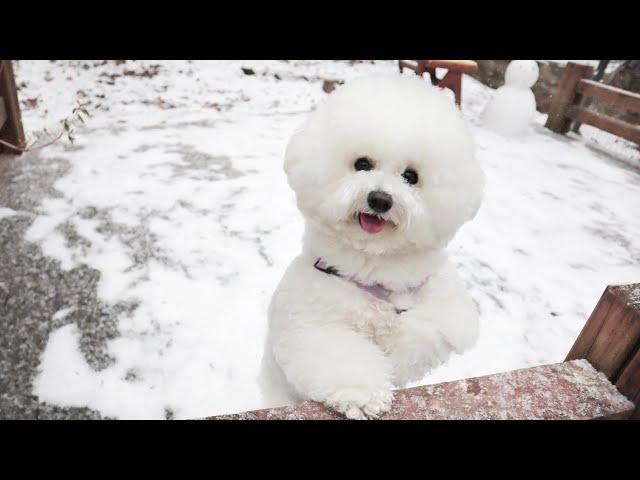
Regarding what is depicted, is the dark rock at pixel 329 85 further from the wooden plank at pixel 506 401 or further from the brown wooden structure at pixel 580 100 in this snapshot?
the wooden plank at pixel 506 401

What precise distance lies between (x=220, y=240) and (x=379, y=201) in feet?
6.36

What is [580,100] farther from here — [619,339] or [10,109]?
[10,109]

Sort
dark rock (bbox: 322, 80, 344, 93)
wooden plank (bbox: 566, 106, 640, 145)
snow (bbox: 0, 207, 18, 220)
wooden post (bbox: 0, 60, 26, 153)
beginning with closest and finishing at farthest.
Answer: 1. snow (bbox: 0, 207, 18, 220)
2. wooden post (bbox: 0, 60, 26, 153)
3. wooden plank (bbox: 566, 106, 640, 145)
4. dark rock (bbox: 322, 80, 344, 93)

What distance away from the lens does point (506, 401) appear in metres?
0.88

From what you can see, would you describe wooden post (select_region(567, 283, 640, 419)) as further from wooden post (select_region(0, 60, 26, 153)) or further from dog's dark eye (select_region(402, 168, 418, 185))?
wooden post (select_region(0, 60, 26, 153))

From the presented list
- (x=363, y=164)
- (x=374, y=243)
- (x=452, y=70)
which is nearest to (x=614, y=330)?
(x=374, y=243)

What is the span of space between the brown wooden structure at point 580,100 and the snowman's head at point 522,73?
0.76 metres

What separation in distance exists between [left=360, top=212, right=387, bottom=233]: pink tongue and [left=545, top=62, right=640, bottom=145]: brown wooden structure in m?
5.47

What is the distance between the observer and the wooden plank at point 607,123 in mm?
4969

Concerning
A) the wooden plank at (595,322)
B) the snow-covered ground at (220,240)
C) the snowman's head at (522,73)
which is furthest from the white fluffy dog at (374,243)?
the snowman's head at (522,73)

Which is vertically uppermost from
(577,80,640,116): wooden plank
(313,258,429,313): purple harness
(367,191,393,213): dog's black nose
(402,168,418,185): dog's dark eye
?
(402,168,418,185): dog's dark eye

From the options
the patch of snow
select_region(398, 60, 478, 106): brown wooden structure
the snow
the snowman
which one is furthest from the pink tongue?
the snowman

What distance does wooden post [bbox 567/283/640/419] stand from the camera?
2.96 feet
